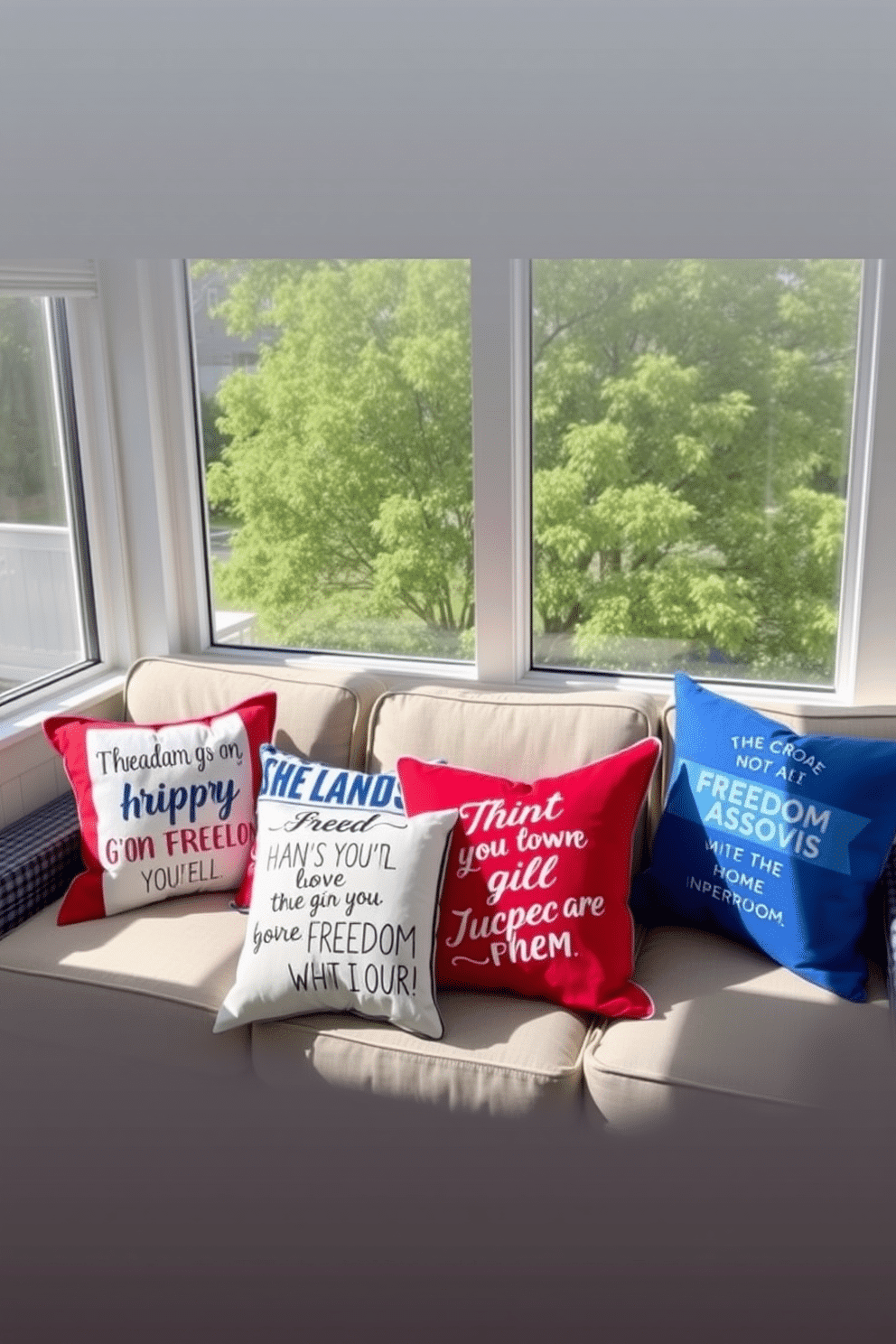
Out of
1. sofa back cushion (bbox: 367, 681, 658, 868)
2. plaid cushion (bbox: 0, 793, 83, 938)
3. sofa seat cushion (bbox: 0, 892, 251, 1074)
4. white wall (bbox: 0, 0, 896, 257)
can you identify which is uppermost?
white wall (bbox: 0, 0, 896, 257)

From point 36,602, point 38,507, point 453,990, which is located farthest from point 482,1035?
point 38,507

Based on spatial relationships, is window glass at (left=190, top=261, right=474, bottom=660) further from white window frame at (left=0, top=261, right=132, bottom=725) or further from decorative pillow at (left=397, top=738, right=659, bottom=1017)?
decorative pillow at (left=397, top=738, right=659, bottom=1017)

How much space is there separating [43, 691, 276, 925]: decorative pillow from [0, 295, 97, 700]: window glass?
1.60 feet

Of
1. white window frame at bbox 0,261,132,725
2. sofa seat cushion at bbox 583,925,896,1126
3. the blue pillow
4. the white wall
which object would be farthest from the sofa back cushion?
the white wall

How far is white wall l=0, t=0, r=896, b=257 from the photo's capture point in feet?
0.71

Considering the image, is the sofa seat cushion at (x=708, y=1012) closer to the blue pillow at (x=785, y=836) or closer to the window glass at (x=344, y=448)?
the blue pillow at (x=785, y=836)

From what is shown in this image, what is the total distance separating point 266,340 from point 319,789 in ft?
3.96

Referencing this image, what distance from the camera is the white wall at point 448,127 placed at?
0.71 ft

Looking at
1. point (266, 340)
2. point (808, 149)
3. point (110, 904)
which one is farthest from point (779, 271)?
point (808, 149)

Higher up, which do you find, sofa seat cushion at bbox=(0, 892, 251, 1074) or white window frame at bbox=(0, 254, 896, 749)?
white window frame at bbox=(0, 254, 896, 749)

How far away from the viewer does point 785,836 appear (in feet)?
6.98

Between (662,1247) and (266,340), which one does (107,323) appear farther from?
(662,1247)

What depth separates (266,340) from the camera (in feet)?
9.41

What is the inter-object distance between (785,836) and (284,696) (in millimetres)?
1171
